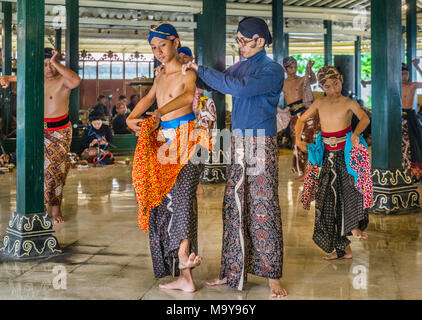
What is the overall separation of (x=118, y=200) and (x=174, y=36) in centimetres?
376

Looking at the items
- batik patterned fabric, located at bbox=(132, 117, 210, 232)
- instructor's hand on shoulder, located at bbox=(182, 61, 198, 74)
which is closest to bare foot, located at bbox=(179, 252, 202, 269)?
batik patterned fabric, located at bbox=(132, 117, 210, 232)

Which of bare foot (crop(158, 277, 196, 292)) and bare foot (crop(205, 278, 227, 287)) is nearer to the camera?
bare foot (crop(158, 277, 196, 292))

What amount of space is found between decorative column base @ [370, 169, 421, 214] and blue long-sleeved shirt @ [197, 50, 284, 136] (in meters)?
3.02

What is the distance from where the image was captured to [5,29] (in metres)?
11.4

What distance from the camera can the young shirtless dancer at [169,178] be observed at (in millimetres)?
3264

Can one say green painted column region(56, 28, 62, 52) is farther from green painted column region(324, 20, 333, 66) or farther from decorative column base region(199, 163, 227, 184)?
decorative column base region(199, 163, 227, 184)

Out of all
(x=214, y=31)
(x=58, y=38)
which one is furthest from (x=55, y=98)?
(x=58, y=38)

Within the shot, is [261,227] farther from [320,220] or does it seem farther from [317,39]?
[317,39]

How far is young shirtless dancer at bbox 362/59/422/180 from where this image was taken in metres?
7.75

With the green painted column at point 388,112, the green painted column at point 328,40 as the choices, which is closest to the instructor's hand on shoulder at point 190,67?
the green painted column at point 388,112

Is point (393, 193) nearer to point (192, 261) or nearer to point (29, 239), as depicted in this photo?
point (192, 261)

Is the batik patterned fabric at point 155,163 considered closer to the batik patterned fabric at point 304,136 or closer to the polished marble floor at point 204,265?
the polished marble floor at point 204,265

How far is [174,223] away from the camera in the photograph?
3311 millimetres

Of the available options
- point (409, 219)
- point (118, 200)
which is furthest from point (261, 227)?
point (118, 200)
